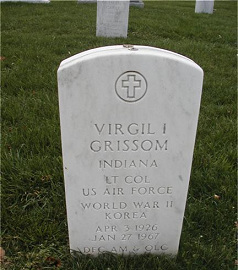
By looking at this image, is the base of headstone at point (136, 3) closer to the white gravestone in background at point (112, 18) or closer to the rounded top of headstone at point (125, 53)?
the white gravestone in background at point (112, 18)

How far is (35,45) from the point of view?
5410 mm

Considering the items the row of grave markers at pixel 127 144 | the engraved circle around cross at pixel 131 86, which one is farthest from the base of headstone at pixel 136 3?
the engraved circle around cross at pixel 131 86

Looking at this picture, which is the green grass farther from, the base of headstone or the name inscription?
the base of headstone

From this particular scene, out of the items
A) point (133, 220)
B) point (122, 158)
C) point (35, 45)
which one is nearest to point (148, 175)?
point (122, 158)

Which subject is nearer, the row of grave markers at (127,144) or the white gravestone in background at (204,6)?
the row of grave markers at (127,144)

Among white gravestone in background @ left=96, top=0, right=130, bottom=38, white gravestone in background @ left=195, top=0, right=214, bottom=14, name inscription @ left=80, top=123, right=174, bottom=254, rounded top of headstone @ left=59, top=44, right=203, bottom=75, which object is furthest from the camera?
white gravestone in background @ left=195, top=0, right=214, bottom=14

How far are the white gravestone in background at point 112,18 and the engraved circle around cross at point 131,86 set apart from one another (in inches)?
207

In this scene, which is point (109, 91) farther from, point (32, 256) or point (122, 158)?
point (32, 256)

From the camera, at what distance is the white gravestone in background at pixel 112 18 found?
641 centimetres

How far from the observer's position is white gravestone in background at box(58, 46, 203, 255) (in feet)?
4.80

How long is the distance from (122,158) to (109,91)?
360 millimetres

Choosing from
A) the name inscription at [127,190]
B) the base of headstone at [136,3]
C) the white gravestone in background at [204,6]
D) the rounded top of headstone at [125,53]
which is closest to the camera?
the rounded top of headstone at [125,53]

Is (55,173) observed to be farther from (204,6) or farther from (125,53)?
(204,6)

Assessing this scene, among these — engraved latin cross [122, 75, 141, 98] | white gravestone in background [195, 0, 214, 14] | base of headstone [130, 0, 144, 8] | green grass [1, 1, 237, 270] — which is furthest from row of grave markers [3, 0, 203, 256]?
white gravestone in background [195, 0, 214, 14]
